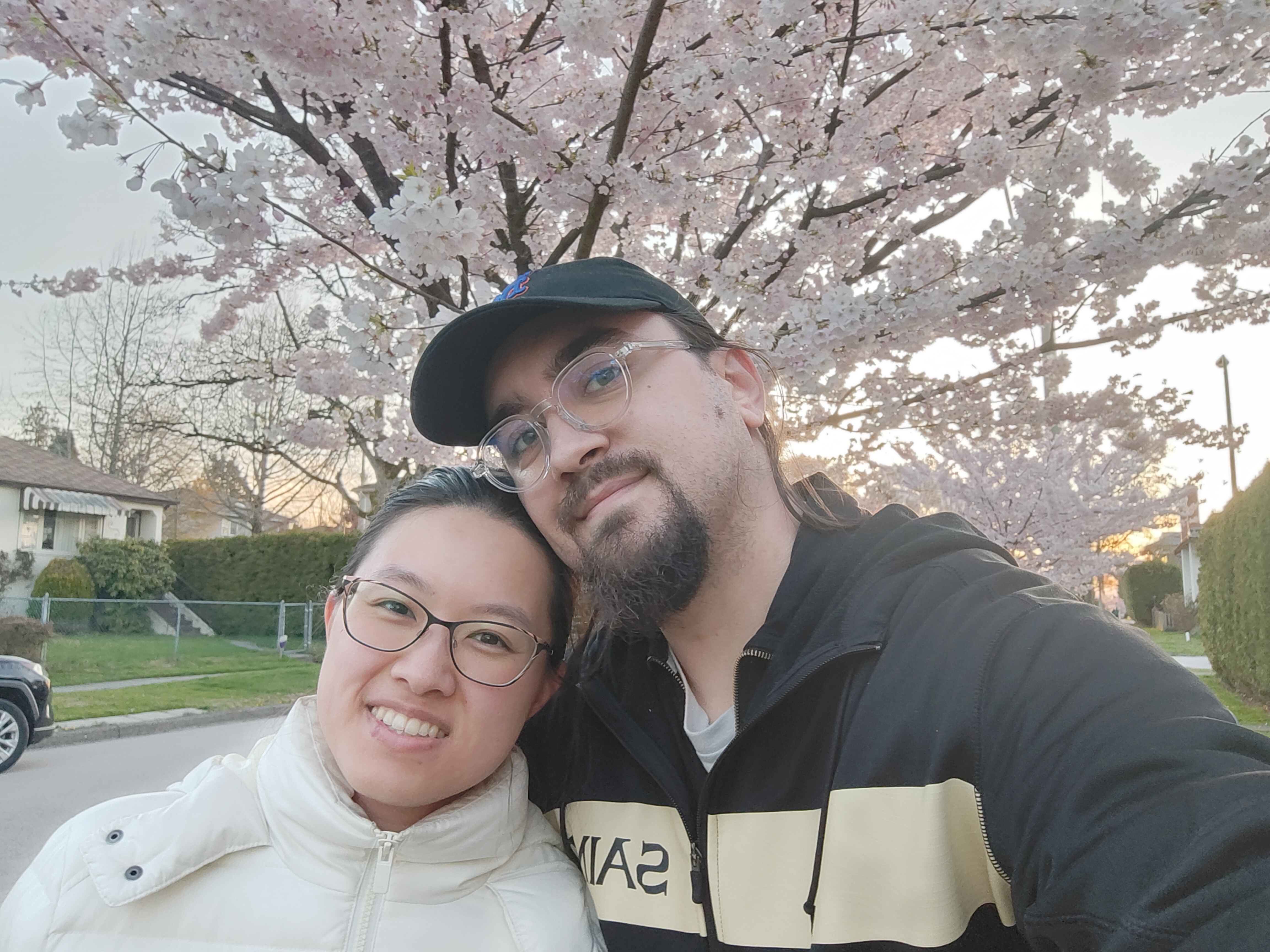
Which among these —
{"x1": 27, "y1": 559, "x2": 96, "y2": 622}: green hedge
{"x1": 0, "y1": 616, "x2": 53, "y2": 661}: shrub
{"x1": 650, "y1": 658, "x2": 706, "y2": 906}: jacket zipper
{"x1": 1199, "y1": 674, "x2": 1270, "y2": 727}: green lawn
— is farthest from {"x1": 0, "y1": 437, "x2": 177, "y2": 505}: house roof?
{"x1": 1199, "y1": 674, "x2": 1270, "y2": 727}: green lawn

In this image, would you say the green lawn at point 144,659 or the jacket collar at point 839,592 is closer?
the jacket collar at point 839,592

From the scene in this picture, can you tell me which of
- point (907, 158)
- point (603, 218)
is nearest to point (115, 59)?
point (603, 218)

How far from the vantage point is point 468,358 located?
5.83ft

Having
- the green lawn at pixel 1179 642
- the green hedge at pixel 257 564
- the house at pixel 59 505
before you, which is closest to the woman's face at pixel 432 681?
the green hedge at pixel 257 564

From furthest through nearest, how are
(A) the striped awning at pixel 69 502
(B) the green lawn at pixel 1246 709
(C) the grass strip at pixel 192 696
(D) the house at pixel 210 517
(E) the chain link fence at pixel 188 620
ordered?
(D) the house at pixel 210 517, (A) the striped awning at pixel 69 502, (E) the chain link fence at pixel 188 620, (C) the grass strip at pixel 192 696, (B) the green lawn at pixel 1246 709

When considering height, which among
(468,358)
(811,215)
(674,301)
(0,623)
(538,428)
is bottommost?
(0,623)

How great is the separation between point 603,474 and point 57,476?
28739 millimetres

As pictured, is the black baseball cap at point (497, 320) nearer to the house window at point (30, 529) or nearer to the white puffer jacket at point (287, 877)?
the white puffer jacket at point (287, 877)

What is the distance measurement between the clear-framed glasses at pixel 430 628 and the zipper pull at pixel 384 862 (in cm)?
30

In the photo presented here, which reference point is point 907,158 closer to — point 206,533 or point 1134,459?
point 1134,459

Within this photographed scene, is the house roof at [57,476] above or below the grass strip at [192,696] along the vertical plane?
above

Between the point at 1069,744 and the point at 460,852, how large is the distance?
1.02 metres

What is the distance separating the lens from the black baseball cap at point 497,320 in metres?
1.60

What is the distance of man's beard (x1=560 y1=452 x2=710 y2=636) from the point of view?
1.52 meters
